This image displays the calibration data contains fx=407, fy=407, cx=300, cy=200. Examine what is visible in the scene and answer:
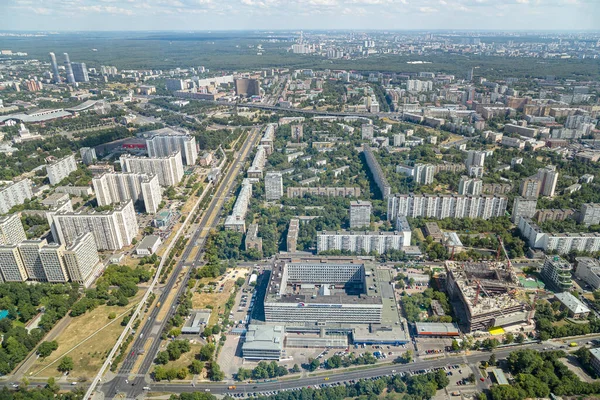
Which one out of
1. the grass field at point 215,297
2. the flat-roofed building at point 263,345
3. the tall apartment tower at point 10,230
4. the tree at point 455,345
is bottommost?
the grass field at point 215,297

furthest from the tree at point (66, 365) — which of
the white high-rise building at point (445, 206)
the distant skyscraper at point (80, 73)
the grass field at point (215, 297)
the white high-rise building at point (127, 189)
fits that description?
the distant skyscraper at point (80, 73)

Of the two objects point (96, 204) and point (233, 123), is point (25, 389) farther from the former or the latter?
point (233, 123)

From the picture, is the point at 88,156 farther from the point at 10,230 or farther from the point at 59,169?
the point at 10,230

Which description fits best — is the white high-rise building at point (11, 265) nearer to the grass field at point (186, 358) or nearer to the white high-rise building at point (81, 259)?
the white high-rise building at point (81, 259)

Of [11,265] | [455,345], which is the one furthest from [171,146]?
[455,345]

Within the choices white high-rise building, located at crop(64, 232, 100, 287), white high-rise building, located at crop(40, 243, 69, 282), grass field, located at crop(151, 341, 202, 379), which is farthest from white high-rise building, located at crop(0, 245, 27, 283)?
grass field, located at crop(151, 341, 202, 379)

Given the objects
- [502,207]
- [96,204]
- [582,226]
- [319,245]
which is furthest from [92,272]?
[582,226]
